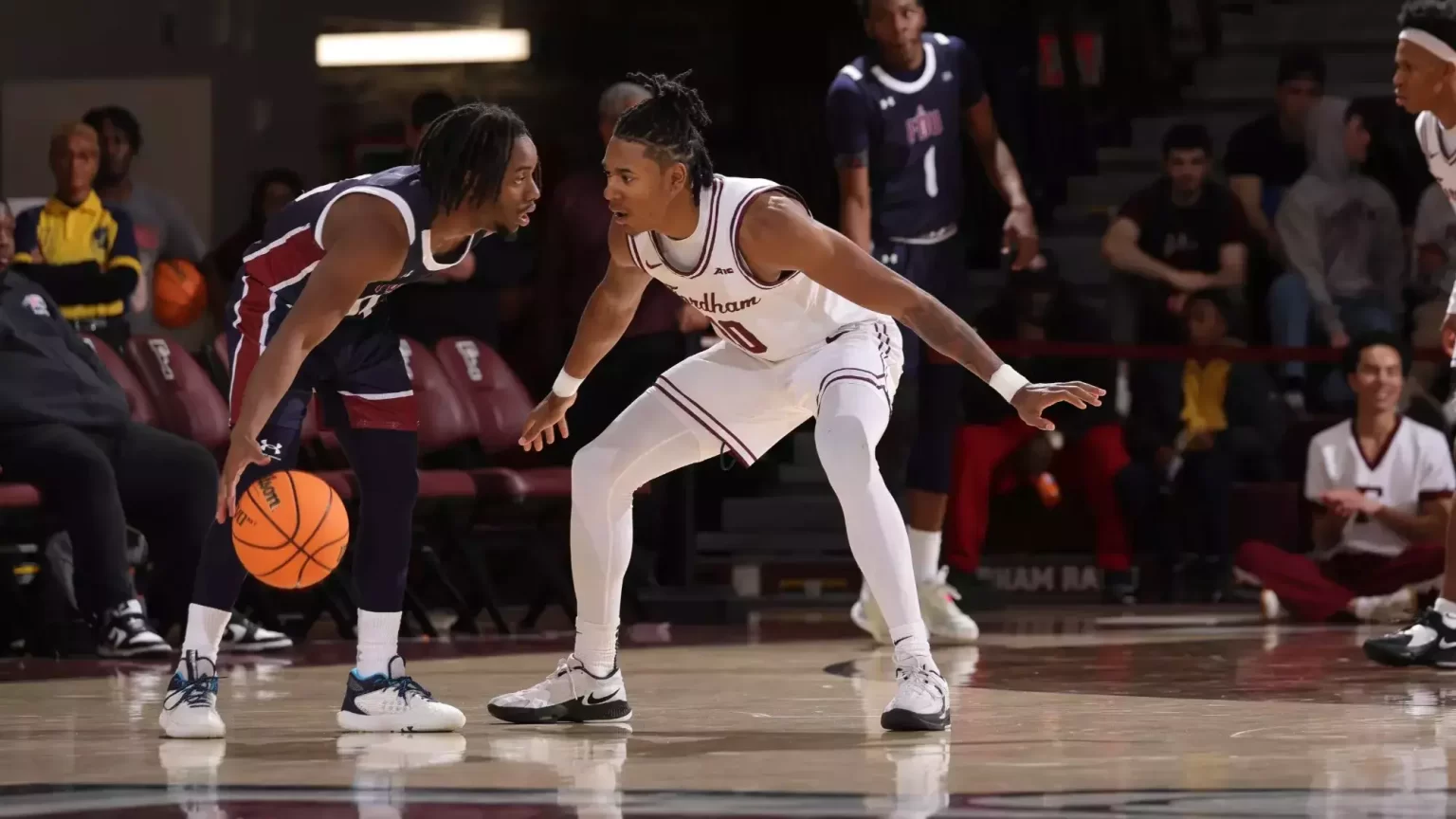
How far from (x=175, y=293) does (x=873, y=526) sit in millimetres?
5091

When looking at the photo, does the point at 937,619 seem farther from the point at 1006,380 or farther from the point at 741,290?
the point at 1006,380

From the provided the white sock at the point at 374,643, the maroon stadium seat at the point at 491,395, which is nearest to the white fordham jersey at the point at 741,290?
the white sock at the point at 374,643

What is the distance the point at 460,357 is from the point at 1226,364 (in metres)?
3.28

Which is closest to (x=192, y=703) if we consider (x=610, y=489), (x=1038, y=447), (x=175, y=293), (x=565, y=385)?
(x=610, y=489)

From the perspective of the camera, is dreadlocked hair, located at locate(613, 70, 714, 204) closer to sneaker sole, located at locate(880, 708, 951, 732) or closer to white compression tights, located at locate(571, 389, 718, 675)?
white compression tights, located at locate(571, 389, 718, 675)

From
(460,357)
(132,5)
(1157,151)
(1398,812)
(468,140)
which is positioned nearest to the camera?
(1398,812)

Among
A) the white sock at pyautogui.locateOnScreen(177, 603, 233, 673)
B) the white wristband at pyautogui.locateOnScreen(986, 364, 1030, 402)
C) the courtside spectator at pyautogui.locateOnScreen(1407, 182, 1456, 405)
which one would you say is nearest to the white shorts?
the white wristband at pyautogui.locateOnScreen(986, 364, 1030, 402)

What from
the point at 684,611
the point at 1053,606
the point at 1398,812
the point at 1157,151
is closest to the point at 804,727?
the point at 1398,812

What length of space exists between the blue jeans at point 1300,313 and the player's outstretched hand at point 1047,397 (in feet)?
19.8

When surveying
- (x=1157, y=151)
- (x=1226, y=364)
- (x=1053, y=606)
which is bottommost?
(x=1053, y=606)

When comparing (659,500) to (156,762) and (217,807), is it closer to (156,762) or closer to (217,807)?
(156,762)

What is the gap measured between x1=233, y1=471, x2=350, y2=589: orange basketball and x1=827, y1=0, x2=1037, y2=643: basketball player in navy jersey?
2.82 m

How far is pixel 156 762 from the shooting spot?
4418 millimetres

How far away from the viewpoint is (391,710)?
493 centimetres
